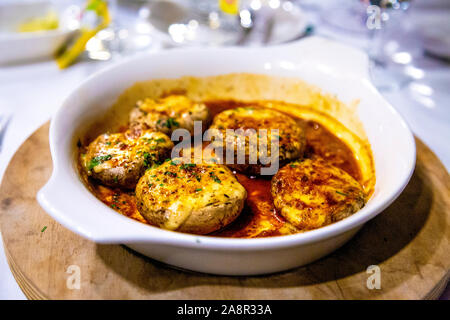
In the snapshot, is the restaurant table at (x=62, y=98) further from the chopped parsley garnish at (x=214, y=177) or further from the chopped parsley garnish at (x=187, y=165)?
the chopped parsley garnish at (x=214, y=177)

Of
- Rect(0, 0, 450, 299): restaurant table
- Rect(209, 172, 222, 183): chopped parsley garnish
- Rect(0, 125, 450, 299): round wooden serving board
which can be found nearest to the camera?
Rect(0, 125, 450, 299): round wooden serving board

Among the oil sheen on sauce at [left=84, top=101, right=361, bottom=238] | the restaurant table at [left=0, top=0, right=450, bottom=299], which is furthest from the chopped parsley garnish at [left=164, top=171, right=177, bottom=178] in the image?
the restaurant table at [left=0, top=0, right=450, bottom=299]

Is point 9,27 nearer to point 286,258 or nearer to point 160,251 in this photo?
point 160,251

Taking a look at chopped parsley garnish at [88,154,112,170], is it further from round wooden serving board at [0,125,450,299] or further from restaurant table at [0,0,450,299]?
restaurant table at [0,0,450,299]

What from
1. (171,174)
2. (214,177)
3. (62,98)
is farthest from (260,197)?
(62,98)

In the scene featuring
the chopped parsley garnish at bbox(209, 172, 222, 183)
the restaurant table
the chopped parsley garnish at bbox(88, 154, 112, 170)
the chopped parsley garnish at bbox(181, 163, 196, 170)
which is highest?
the chopped parsley garnish at bbox(209, 172, 222, 183)

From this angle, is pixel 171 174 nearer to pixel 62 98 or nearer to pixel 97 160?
pixel 97 160

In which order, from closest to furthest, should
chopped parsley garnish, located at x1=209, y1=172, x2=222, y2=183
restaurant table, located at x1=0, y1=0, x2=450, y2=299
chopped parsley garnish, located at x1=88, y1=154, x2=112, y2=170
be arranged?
chopped parsley garnish, located at x1=209, y1=172, x2=222, y2=183
chopped parsley garnish, located at x1=88, y1=154, x2=112, y2=170
restaurant table, located at x1=0, y1=0, x2=450, y2=299
